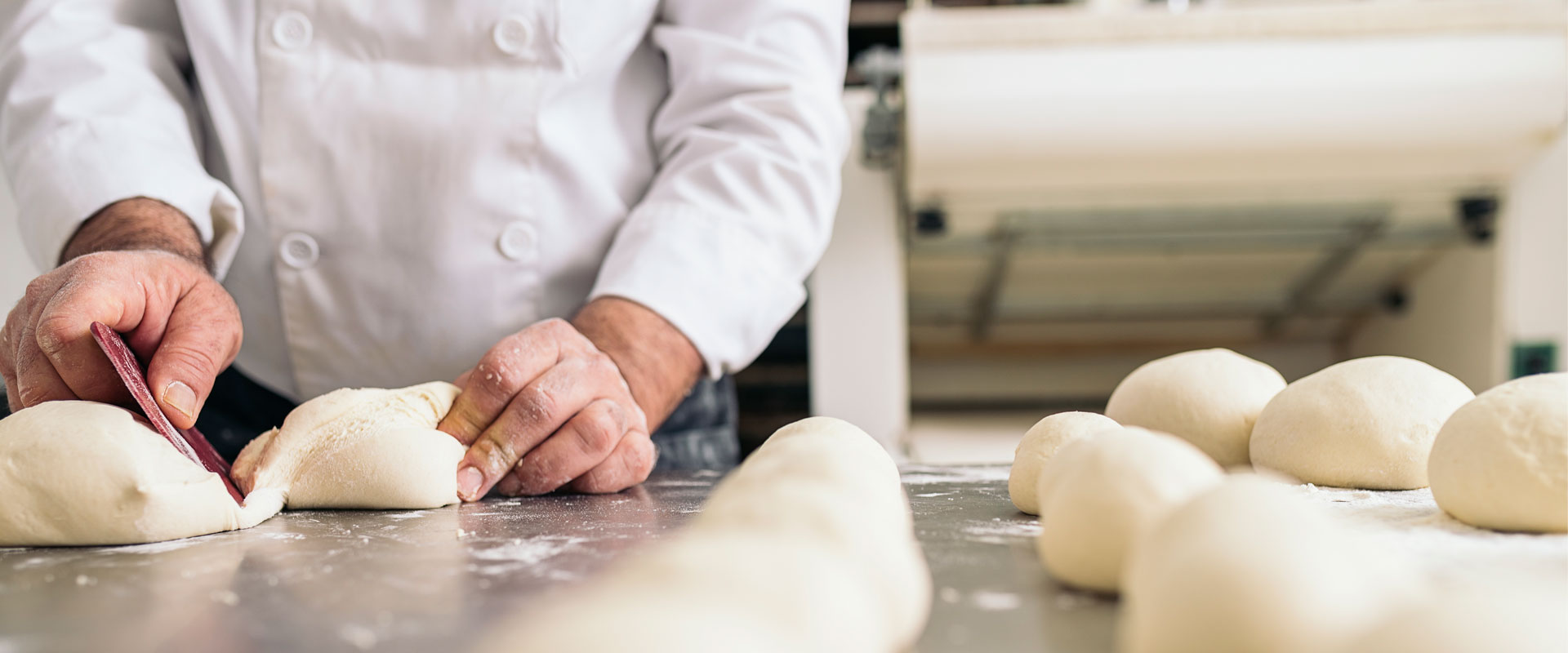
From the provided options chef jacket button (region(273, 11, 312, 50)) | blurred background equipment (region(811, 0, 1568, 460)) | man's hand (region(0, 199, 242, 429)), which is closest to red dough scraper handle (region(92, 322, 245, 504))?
man's hand (region(0, 199, 242, 429))

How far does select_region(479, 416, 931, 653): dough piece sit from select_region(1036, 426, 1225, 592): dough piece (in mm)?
99

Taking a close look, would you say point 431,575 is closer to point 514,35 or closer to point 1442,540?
point 1442,540

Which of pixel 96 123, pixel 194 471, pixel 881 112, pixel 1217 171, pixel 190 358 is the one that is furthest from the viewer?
pixel 881 112

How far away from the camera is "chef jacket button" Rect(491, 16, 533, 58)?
1321mm

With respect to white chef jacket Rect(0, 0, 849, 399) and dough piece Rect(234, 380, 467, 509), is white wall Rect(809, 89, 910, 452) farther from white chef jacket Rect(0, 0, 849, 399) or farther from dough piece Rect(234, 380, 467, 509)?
dough piece Rect(234, 380, 467, 509)

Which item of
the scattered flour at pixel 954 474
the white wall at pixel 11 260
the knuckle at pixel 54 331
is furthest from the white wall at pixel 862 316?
the white wall at pixel 11 260

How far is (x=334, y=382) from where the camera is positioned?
1.41 meters

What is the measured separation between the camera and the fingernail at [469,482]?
0.97m

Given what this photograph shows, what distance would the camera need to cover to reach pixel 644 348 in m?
1.21

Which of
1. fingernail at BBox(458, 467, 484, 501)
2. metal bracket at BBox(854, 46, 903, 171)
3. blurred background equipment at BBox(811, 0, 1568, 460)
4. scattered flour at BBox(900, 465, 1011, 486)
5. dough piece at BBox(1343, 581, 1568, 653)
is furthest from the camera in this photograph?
metal bracket at BBox(854, 46, 903, 171)

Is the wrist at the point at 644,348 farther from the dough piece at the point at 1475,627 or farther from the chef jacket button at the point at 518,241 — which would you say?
the dough piece at the point at 1475,627

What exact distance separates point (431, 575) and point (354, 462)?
0.35 m

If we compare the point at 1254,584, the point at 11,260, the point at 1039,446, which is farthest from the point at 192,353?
the point at 11,260

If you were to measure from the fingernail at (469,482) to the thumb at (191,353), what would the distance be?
25 cm
